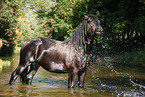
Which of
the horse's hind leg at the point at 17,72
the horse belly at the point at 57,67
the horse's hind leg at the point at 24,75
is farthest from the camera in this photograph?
the horse's hind leg at the point at 24,75

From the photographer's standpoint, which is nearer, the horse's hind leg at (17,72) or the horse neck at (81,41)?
the horse neck at (81,41)

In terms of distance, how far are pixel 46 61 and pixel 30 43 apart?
3.02 ft

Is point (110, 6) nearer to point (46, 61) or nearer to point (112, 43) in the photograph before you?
point (112, 43)

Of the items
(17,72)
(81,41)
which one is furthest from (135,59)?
(17,72)

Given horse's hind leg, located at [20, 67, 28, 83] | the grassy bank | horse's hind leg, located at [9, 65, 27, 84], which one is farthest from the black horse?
the grassy bank

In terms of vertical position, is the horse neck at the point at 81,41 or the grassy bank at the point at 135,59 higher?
the horse neck at the point at 81,41

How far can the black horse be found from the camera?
6281 mm

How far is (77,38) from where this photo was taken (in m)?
6.44

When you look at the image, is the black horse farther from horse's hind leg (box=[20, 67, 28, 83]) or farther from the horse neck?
horse's hind leg (box=[20, 67, 28, 83])

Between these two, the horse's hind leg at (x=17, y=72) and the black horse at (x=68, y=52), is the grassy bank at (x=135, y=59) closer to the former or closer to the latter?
the black horse at (x=68, y=52)

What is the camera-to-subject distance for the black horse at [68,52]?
20.6 feet

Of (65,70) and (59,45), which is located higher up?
(59,45)

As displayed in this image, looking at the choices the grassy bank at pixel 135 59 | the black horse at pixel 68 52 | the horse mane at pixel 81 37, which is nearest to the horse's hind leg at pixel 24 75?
the black horse at pixel 68 52

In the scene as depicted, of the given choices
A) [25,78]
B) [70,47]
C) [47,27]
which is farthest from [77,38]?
[47,27]
